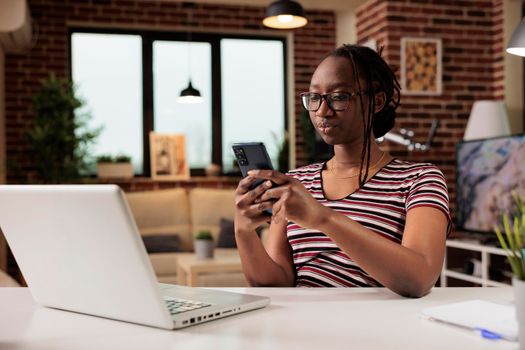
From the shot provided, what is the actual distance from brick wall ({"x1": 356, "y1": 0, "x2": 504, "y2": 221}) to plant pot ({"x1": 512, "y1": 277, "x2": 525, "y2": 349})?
13.4 feet

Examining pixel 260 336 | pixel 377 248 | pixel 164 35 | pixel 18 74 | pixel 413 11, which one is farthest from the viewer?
pixel 164 35

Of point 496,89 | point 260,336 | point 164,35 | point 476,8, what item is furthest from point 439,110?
point 260,336

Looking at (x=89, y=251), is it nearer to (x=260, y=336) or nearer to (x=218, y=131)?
(x=260, y=336)

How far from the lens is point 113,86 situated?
614cm

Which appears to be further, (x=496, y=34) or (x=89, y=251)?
(x=496, y=34)

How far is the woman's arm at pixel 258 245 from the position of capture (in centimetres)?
127

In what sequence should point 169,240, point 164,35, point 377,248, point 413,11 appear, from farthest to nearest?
point 164,35 < point 169,240 < point 413,11 < point 377,248

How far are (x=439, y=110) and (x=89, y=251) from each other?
171 inches

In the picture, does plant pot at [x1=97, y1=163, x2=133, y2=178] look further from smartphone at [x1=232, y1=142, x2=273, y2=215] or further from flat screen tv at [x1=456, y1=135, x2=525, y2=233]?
smartphone at [x1=232, y1=142, x2=273, y2=215]

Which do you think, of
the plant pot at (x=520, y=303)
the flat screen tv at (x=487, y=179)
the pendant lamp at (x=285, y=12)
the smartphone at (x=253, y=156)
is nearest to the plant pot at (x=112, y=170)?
the pendant lamp at (x=285, y=12)

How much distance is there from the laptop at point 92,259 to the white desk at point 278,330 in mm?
23

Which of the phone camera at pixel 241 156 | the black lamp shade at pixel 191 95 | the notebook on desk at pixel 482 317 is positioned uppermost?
the black lamp shade at pixel 191 95

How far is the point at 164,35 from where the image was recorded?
245 inches

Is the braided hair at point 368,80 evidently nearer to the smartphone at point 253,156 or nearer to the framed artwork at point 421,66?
the smartphone at point 253,156
